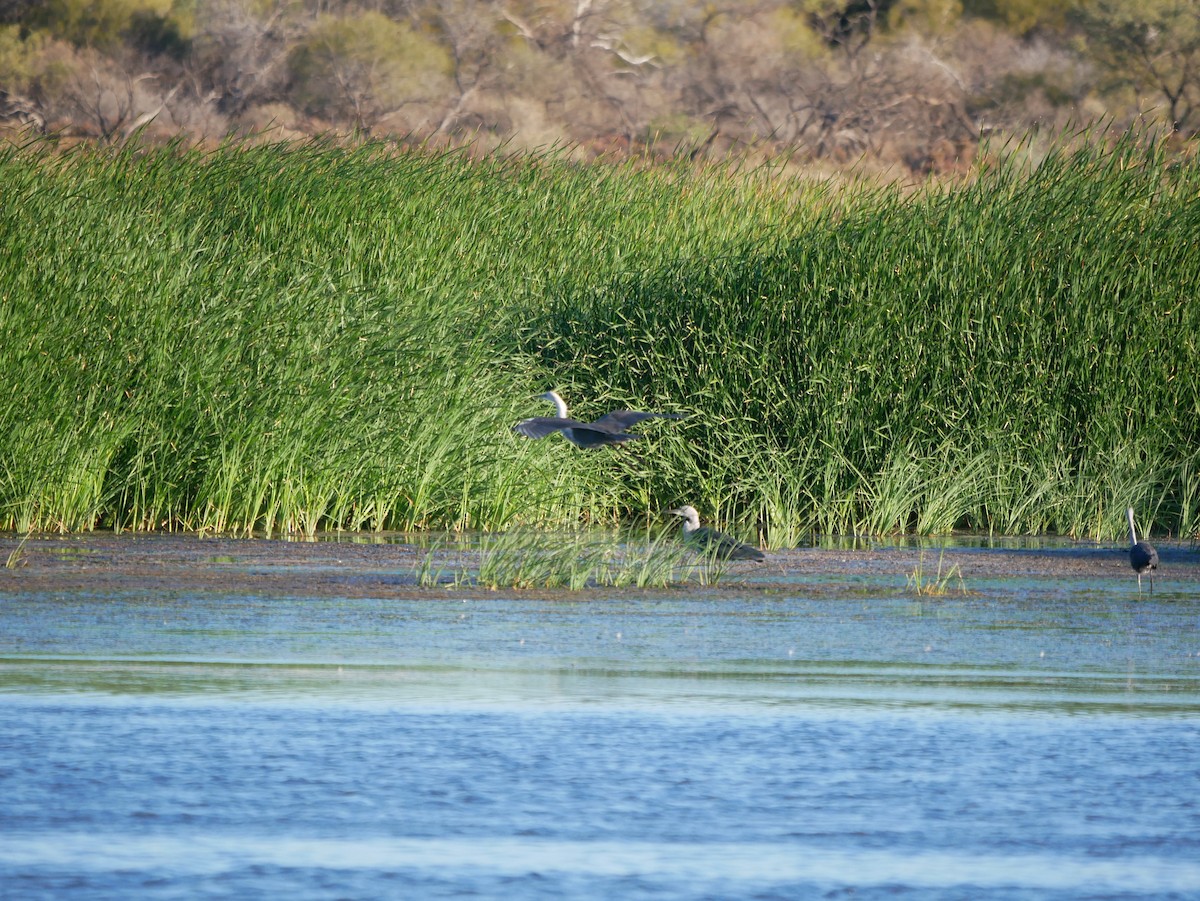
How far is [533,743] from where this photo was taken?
4.86 m

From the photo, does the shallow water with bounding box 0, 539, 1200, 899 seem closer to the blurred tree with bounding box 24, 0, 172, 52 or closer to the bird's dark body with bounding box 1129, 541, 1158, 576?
the bird's dark body with bounding box 1129, 541, 1158, 576

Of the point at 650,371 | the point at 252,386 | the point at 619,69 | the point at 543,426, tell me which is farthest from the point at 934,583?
the point at 619,69

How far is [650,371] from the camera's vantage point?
13.3 m

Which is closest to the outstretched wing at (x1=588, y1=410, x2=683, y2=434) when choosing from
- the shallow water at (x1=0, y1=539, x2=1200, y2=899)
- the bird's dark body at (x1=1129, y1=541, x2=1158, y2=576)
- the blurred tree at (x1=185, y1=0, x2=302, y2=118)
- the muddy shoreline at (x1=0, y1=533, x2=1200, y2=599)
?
the muddy shoreline at (x1=0, y1=533, x2=1200, y2=599)

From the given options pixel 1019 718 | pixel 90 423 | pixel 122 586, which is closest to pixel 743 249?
pixel 90 423

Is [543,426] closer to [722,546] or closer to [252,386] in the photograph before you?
[722,546]

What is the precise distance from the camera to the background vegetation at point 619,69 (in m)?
46.7

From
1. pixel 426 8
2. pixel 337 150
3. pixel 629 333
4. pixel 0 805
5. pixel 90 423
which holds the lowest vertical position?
pixel 0 805

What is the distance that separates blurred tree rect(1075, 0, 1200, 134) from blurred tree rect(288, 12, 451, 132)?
16486mm

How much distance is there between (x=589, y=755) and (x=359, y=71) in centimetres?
4426

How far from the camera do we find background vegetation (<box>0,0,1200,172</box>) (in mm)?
46688

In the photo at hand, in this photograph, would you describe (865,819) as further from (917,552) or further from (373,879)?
(917,552)

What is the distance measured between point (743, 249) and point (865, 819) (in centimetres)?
972

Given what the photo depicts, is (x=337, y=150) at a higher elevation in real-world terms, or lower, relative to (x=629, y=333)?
higher
